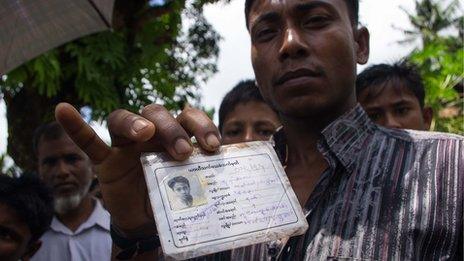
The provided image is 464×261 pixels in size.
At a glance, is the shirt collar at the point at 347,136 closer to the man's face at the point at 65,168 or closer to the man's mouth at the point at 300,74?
the man's mouth at the point at 300,74

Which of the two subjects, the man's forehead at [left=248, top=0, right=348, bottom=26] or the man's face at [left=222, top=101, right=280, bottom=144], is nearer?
the man's forehead at [left=248, top=0, right=348, bottom=26]

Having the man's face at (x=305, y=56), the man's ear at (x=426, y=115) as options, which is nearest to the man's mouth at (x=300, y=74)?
the man's face at (x=305, y=56)

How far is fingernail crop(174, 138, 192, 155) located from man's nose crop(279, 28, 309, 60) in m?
0.45

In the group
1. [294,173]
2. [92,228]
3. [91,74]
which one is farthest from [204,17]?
[294,173]

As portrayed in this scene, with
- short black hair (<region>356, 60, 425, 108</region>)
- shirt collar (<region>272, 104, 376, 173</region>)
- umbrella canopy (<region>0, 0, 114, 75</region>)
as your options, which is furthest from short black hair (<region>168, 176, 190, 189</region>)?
short black hair (<region>356, 60, 425, 108</region>)

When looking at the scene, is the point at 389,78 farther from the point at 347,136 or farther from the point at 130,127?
the point at 130,127

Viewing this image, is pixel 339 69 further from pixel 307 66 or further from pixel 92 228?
pixel 92 228

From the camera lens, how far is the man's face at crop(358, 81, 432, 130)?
9.45ft

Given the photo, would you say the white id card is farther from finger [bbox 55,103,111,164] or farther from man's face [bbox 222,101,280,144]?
man's face [bbox 222,101,280,144]

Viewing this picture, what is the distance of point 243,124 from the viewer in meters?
2.90

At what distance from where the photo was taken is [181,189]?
1075mm

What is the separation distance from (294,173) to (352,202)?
32cm

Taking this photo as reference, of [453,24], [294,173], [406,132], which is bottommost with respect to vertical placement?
[453,24]

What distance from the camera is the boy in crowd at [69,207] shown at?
9.96ft
